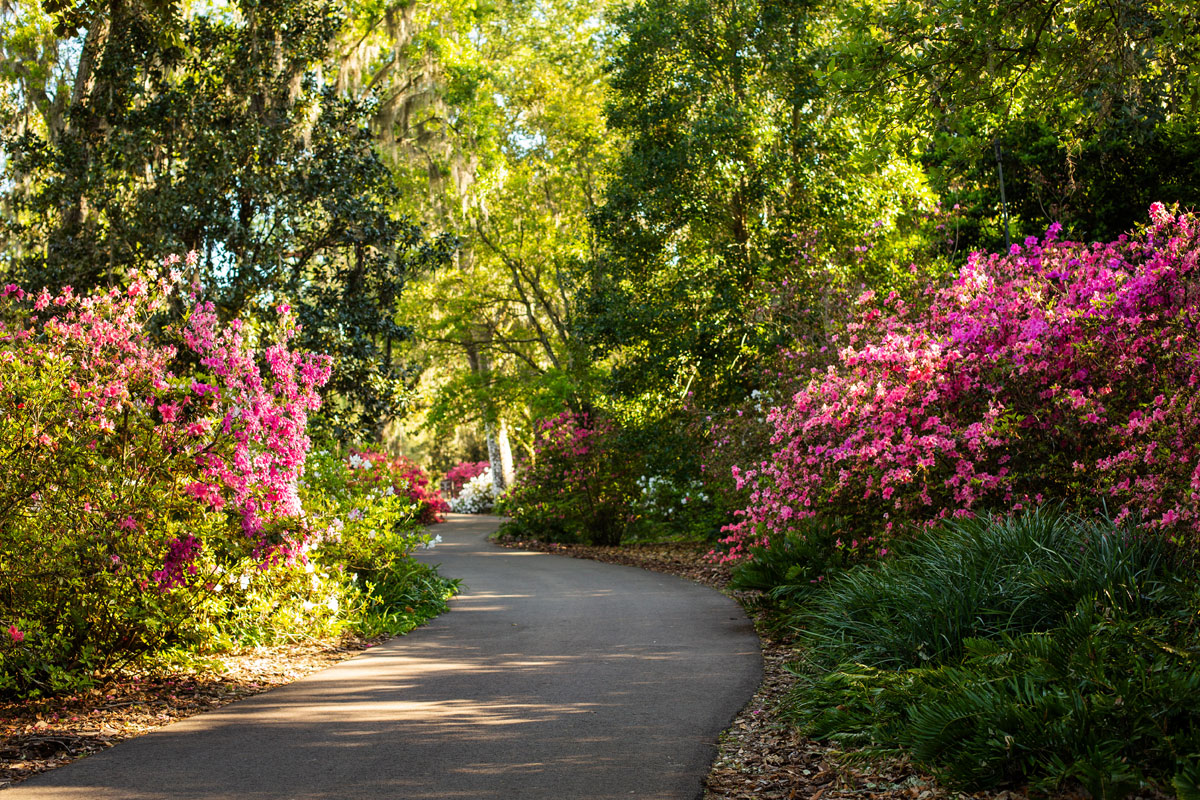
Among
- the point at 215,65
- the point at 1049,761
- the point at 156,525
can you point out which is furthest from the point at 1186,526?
the point at 215,65

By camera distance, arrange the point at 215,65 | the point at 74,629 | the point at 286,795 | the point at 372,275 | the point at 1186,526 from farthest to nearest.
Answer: the point at 372,275 < the point at 215,65 < the point at 74,629 < the point at 1186,526 < the point at 286,795

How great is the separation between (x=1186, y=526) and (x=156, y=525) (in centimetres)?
634

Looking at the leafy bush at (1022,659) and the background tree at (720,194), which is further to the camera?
the background tree at (720,194)

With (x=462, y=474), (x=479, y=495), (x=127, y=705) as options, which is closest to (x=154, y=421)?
(x=127, y=705)

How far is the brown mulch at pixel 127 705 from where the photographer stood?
5.14m

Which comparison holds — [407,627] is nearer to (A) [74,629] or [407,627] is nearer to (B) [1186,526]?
(A) [74,629]

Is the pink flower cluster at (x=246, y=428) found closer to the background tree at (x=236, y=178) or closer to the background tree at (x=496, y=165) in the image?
the background tree at (x=236, y=178)

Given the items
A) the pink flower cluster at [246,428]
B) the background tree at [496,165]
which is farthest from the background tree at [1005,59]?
the background tree at [496,165]

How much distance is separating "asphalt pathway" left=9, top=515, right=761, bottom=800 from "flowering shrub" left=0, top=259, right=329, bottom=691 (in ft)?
3.42

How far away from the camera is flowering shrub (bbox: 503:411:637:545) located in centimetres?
1828

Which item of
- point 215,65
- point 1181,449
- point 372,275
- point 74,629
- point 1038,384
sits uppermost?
point 215,65

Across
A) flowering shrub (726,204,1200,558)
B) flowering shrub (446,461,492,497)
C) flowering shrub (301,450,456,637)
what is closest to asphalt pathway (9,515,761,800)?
flowering shrub (301,450,456,637)

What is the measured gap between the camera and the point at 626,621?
930cm

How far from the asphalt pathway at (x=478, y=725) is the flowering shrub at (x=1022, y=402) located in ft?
5.88
